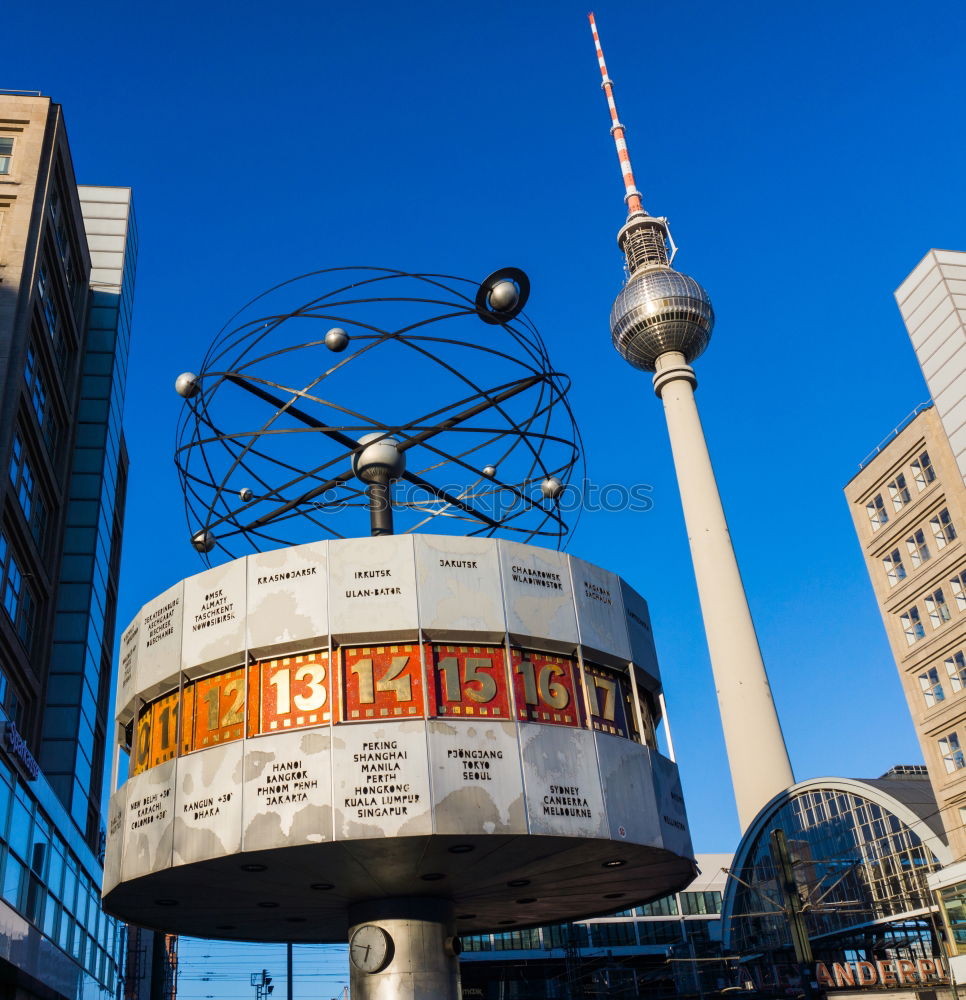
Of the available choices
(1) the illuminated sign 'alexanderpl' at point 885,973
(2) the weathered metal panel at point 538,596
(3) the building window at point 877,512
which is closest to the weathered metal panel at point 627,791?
(2) the weathered metal panel at point 538,596

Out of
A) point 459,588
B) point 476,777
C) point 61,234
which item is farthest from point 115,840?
point 61,234

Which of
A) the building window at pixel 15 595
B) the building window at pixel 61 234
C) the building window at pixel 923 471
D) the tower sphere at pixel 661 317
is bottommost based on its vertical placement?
the building window at pixel 15 595

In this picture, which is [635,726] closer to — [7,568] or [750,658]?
[7,568]

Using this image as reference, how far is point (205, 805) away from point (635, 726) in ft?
25.9

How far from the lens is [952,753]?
2135 inches

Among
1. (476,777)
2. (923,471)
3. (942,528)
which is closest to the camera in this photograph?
(476,777)

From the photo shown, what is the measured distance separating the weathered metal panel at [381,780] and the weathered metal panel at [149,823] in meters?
3.25

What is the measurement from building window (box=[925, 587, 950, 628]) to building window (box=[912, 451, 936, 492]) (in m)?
6.20

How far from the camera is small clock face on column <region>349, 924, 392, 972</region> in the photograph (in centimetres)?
1783

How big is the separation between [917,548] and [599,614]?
45.9 meters

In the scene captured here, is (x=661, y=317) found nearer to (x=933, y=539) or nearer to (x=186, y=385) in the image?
(x=933, y=539)

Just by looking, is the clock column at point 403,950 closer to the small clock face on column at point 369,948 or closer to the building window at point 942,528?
the small clock face on column at point 369,948

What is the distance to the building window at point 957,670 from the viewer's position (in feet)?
177

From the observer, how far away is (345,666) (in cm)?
1709
